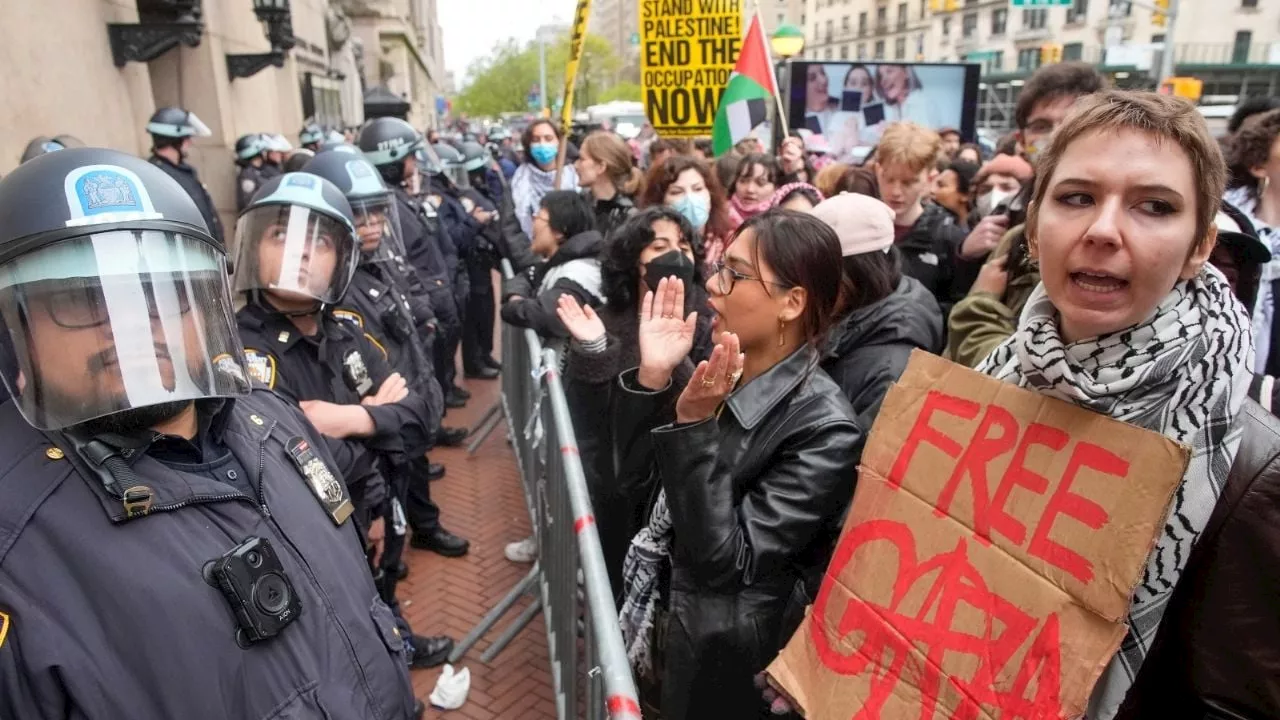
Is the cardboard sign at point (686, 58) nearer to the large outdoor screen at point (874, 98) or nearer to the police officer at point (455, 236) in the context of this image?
the police officer at point (455, 236)

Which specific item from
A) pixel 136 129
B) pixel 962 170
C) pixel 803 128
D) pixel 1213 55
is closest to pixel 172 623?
pixel 962 170

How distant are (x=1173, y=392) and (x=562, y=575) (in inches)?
83.9

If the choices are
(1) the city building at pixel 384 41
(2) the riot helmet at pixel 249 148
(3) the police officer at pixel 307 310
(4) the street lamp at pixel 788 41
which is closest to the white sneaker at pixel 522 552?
(3) the police officer at pixel 307 310

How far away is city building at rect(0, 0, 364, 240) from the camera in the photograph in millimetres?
5281

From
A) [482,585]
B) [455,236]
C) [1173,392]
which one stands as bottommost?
[482,585]

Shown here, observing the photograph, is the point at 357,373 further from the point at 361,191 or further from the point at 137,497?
the point at 137,497

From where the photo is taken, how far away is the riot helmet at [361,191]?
11.7ft

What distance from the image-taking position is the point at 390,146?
5.67 meters

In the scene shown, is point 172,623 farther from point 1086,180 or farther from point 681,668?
point 1086,180

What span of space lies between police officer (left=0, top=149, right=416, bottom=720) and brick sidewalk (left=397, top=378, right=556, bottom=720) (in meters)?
2.14

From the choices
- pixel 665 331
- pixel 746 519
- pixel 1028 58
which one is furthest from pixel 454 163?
pixel 1028 58

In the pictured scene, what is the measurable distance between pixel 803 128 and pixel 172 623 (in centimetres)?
1085

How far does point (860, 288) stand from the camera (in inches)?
100

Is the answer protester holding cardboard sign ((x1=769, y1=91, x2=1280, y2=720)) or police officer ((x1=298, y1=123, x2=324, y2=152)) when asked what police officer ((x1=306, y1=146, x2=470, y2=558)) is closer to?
protester holding cardboard sign ((x1=769, y1=91, x2=1280, y2=720))
